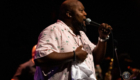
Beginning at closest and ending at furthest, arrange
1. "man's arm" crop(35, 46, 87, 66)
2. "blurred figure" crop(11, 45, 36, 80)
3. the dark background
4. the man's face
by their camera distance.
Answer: "man's arm" crop(35, 46, 87, 66), the man's face, "blurred figure" crop(11, 45, 36, 80), the dark background

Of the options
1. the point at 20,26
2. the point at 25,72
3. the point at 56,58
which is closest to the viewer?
the point at 56,58

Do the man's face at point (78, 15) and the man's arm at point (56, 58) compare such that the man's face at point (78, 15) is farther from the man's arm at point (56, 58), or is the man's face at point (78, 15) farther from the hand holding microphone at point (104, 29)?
the man's arm at point (56, 58)

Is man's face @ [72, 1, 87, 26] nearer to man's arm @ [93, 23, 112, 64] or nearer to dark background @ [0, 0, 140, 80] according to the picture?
man's arm @ [93, 23, 112, 64]

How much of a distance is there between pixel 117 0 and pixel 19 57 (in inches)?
92.2

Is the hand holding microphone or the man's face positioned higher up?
the man's face

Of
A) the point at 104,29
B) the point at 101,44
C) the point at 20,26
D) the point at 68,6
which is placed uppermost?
the point at 68,6

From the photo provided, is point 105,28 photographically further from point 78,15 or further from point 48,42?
point 48,42

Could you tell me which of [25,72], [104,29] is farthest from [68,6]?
[25,72]

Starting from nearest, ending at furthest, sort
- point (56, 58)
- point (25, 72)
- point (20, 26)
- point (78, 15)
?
1. point (56, 58)
2. point (78, 15)
3. point (25, 72)
4. point (20, 26)

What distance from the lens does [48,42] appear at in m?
1.59

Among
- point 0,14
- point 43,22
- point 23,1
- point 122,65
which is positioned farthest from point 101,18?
point 0,14

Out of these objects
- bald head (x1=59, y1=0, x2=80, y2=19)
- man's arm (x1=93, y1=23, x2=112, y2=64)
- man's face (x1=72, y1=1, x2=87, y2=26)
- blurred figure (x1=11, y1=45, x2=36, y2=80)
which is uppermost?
bald head (x1=59, y1=0, x2=80, y2=19)

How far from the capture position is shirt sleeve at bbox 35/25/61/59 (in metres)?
1.53

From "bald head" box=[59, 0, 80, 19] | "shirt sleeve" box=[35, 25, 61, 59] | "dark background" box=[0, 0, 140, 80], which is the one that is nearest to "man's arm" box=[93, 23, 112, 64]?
"bald head" box=[59, 0, 80, 19]
